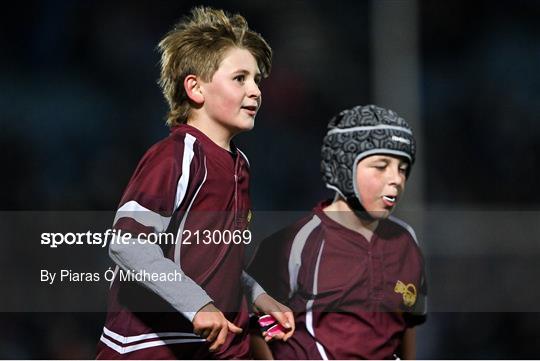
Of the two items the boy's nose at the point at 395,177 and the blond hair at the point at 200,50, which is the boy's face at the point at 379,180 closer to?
the boy's nose at the point at 395,177

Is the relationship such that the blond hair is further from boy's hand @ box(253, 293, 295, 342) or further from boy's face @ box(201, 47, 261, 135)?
boy's hand @ box(253, 293, 295, 342)

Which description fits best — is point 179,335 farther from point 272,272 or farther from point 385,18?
point 385,18

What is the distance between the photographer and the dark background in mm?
3188

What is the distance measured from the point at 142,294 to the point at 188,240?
137 mm

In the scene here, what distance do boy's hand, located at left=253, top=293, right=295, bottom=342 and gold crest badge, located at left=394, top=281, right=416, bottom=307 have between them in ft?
0.78

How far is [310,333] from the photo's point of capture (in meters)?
1.91

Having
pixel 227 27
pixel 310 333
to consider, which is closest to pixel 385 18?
pixel 227 27

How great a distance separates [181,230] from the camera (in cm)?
176

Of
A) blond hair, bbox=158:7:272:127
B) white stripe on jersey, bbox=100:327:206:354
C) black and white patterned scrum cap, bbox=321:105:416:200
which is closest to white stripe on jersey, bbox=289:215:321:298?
black and white patterned scrum cap, bbox=321:105:416:200

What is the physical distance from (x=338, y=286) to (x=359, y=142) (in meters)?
0.30

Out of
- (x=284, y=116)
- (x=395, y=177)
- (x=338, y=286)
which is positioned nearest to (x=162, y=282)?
(x=338, y=286)

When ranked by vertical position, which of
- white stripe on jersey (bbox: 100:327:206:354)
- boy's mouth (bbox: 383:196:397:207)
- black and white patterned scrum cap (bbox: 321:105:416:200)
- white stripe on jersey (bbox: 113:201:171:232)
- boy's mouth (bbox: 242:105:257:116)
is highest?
boy's mouth (bbox: 242:105:257:116)

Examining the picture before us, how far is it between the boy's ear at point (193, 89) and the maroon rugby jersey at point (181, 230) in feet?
0.20

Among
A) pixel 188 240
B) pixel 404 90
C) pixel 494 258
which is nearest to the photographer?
pixel 188 240
